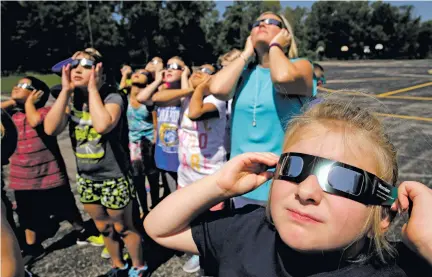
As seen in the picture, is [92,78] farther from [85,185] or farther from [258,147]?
[258,147]

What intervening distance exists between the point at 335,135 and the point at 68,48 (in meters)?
45.7

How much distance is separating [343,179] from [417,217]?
10.9 inches

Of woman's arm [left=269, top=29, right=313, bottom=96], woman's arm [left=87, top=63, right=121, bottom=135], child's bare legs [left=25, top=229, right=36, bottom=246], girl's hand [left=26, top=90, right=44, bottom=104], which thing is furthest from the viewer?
child's bare legs [left=25, top=229, right=36, bottom=246]

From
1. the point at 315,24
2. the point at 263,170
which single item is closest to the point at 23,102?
the point at 263,170

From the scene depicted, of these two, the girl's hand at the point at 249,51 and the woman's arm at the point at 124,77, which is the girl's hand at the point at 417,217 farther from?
the woman's arm at the point at 124,77

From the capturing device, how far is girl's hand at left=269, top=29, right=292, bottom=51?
229 centimetres

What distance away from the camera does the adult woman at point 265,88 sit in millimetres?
2145

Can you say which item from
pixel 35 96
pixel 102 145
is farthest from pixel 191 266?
pixel 35 96

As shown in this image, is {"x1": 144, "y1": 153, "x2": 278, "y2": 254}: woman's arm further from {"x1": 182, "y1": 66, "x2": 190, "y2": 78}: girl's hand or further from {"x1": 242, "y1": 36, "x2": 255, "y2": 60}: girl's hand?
{"x1": 182, "y1": 66, "x2": 190, "y2": 78}: girl's hand

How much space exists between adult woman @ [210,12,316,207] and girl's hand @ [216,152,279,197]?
77 cm

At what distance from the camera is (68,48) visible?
137 ft

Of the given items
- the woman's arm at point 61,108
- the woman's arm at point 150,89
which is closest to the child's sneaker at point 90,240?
the woman's arm at point 61,108

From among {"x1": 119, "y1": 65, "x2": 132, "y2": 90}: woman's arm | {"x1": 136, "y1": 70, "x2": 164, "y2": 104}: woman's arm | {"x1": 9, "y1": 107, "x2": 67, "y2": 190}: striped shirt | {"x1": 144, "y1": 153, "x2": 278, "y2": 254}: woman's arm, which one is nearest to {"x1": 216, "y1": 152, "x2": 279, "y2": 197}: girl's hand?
{"x1": 144, "y1": 153, "x2": 278, "y2": 254}: woman's arm

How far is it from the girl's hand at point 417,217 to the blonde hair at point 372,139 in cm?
5
